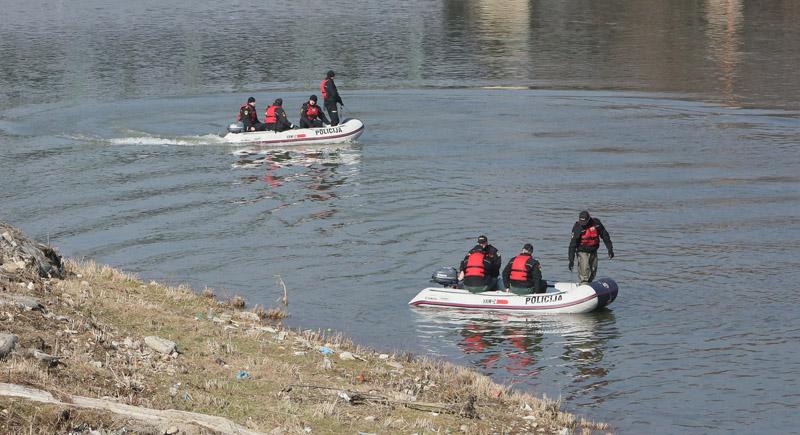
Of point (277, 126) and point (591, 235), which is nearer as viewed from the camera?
point (591, 235)

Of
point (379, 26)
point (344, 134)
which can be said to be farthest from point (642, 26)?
point (344, 134)

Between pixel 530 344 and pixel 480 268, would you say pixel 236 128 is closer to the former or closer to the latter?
pixel 480 268

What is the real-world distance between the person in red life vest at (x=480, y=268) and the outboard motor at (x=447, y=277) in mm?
372

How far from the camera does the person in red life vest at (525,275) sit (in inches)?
968

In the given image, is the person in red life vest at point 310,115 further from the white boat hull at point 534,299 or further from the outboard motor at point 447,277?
the white boat hull at point 534,299

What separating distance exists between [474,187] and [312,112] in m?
10.0

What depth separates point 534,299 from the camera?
80.3 ft

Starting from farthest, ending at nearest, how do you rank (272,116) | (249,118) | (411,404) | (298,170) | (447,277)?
(272,116) → (249,118) → (298,170) → (447,277) → (411,404)

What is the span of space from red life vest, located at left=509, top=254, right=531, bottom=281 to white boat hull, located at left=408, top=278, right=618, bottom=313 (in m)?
0.39

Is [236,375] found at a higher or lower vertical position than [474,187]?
higher

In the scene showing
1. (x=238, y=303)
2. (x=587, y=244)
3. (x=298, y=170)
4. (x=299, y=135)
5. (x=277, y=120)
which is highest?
(x=277, y=120)

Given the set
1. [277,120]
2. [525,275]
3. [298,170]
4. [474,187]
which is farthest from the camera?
[277,120]

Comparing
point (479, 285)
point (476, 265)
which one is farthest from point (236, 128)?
point (479, 285)

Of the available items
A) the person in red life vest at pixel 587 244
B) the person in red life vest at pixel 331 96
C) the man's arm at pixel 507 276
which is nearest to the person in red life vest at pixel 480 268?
the man's arm at pixel 507 276
